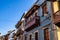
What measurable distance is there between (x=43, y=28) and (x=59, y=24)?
3.91 meters

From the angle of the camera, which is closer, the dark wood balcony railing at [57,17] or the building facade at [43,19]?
the dark wood balcony railing at [57,17]

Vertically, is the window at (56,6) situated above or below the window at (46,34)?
above

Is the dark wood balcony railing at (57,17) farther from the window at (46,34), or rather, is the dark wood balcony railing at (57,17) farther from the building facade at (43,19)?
the window at (46,34)

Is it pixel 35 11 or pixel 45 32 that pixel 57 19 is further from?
pixel 35 11

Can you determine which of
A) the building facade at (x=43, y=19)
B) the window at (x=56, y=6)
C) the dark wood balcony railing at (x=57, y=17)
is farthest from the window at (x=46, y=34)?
the dark wood balcony railing at (x=57, y=17)

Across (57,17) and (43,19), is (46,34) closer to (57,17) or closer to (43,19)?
(43,19)

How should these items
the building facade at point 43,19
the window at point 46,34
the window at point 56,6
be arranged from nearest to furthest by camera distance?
the window at point 56,6
the building facade at point 43,19
the window at point 46,34

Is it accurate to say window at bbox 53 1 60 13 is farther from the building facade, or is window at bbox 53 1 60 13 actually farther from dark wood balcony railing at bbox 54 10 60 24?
dark wood balcony railing at bbox 54 10 60 24

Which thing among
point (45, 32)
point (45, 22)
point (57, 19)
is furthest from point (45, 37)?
point (57, 19)

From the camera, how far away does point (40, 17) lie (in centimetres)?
1964

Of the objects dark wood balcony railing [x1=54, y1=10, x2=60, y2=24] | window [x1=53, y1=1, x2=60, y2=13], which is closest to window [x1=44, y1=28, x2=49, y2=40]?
window [x1=53, y1=1, x2=60, y2=13]

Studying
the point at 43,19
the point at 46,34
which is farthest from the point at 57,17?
the point at 43,19

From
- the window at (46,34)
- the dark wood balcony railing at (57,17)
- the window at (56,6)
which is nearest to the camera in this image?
the dark wood balcony railing at (57,17)

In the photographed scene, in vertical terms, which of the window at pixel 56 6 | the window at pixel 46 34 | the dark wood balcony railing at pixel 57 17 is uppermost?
Result: the window at pixel 56 6
